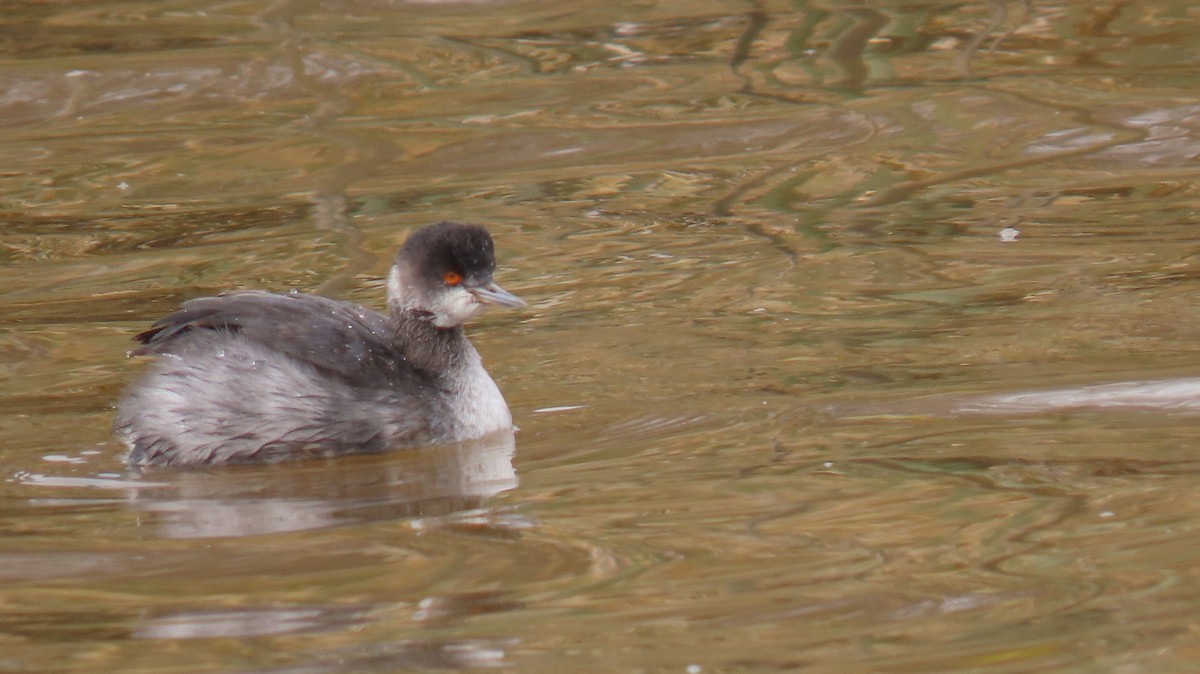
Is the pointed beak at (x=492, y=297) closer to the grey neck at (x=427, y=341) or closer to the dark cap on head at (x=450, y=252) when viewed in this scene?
the dark cap on head at (x=450, y=252)

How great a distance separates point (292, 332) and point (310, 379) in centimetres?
15

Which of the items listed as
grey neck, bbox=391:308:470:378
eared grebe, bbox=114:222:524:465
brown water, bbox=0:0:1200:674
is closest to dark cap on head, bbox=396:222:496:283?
eared grebe, bbox=114:222:524:465

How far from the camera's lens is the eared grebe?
20.0 feet

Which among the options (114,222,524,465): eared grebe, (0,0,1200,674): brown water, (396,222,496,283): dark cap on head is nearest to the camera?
(0,0,1200,674): brown water

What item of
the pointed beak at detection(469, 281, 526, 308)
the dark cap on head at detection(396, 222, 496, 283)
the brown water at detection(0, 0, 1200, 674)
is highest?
the dark cap on head at detection(396, 222, 496, 283)

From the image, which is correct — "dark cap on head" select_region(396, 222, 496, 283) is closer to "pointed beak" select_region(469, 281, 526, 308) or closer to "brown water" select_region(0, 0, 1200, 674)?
"pointed beak" select_region(469, 281, 526, 308)

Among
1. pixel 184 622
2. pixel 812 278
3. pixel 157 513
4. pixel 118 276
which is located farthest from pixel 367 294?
pixel 184 622

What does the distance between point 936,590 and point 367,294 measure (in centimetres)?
413

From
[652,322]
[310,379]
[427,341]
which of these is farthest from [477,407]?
[652,322]

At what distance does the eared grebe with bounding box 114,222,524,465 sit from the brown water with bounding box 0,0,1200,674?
0.11 meters

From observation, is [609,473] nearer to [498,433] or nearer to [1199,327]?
[498,433]

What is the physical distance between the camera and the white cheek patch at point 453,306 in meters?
6.45

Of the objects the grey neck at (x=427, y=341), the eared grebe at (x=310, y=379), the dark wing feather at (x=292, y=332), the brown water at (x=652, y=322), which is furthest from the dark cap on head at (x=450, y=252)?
the brown water at (x=652, y=322)

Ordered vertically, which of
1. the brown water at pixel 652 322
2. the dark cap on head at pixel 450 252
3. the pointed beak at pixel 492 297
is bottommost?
the brown water at pixel 652 322
